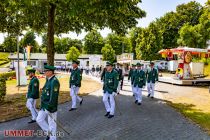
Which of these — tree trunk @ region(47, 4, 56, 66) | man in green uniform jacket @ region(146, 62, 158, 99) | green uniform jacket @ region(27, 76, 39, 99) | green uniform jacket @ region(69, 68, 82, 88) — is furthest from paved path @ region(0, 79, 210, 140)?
tree trunk @ region(47, 4, 56, 66)

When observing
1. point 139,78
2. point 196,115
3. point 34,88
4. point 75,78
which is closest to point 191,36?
point 139,78

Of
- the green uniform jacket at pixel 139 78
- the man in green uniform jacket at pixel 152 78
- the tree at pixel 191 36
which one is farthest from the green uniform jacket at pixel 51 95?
the tree at pixel 191 36

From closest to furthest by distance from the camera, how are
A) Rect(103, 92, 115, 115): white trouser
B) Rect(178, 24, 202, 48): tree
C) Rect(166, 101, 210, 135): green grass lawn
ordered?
Rect(166, 101, 210, 135): green grass lawn → Rect(103, 92, 115, 115): white trouser → Rect(178, 24, 202, 48): tree

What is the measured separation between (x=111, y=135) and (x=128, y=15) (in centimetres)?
1262

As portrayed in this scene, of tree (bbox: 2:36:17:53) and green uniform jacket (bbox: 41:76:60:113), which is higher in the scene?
tree (bbox: 2:36:17:53)

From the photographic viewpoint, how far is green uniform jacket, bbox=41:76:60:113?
343 inches

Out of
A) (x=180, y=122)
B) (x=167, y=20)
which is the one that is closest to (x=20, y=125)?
(x=180, y=122)

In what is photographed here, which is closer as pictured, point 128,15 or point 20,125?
point 20,125

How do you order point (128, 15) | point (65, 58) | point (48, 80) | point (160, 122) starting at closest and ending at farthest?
point (48, 80) → point (160, 122) → point (128, 15) → point (65, 58)

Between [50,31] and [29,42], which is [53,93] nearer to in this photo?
[50,31]

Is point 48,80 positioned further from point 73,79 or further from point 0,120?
point 73,79

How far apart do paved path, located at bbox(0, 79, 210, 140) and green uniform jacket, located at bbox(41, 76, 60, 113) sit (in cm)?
134

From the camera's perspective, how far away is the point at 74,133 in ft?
33.2

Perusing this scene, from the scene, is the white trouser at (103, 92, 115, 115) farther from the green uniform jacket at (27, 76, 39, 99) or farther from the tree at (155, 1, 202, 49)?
the tree at (155, 1, 202, 49)
